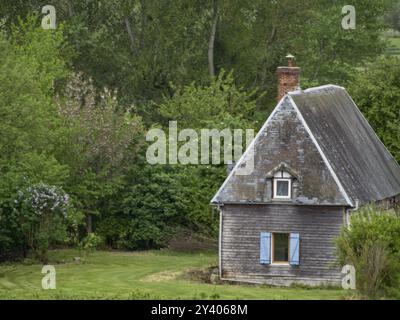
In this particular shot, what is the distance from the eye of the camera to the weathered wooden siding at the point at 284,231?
41594mm

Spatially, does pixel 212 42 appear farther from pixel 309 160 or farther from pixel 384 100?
pixel 309 160

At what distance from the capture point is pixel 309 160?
42688 mm

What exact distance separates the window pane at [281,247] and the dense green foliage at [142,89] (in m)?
8.11

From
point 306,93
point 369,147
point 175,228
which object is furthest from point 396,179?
point 175,228

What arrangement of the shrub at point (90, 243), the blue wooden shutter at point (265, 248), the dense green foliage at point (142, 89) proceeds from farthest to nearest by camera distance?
the shrub at point (90, 243) < the dense green foliage at point (142, 89) < the blue wooden shutter at point (265, 248)

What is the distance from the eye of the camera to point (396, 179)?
48969 mm

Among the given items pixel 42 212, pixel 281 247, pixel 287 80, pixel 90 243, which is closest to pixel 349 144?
pixel 287 80

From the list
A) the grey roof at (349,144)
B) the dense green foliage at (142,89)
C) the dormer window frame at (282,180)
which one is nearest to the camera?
the dormer window frame at (282,180)

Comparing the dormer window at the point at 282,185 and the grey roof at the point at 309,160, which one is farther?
the dormer window at the point at 282,185

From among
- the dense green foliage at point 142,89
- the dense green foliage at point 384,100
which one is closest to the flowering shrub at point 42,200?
the dense green foliage at point 142,89

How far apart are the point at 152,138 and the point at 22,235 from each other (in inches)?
356

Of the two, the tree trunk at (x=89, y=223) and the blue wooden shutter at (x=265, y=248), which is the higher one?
the tree trunk at (x=89, y=223)

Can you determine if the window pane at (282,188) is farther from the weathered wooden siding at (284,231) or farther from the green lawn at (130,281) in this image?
the green lawn at (130,281)

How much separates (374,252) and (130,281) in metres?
9.21
